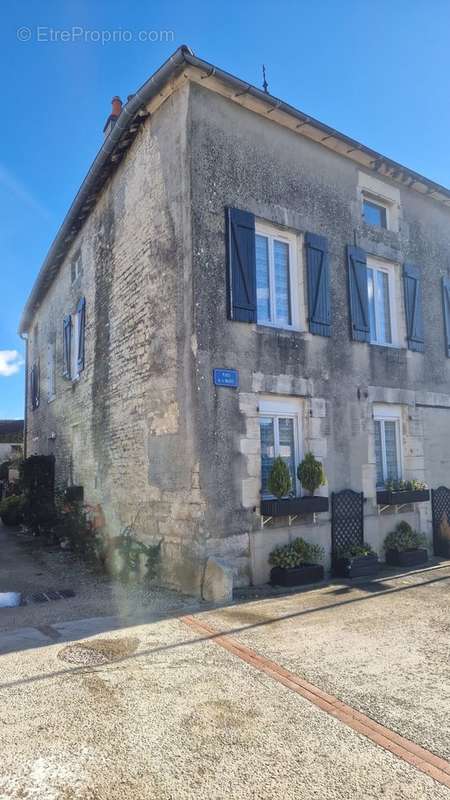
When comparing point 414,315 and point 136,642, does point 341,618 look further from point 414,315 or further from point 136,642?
point 414,315

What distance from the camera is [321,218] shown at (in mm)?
8680

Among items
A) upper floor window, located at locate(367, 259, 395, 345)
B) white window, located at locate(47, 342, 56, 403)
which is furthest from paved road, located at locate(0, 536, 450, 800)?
white window, located at locate(47, 342, 56, 403)

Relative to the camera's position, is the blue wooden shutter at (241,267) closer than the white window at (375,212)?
Yes

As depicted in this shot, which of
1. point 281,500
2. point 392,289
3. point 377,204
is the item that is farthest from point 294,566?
point 377,204

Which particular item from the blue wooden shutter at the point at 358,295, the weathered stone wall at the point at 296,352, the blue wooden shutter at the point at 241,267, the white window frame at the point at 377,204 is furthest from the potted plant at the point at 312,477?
the white window frame at the point at 377,204

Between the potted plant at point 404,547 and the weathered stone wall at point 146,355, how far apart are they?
367 cm

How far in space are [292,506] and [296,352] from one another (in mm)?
2232

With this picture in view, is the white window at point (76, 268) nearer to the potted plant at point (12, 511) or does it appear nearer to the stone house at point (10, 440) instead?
the potted plant at point (12, 511)

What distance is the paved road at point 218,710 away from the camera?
8.77ft

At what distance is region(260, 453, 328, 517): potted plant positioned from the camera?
701 cm

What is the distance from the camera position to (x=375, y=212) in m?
10.0

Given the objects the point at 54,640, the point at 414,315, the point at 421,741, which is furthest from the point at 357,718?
the point at 414,315

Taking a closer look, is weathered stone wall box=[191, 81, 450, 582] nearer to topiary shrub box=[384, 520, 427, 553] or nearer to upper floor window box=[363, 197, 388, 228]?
topiary shrub box=[384, 520, 427, 553]

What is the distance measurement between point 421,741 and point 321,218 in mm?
7399
